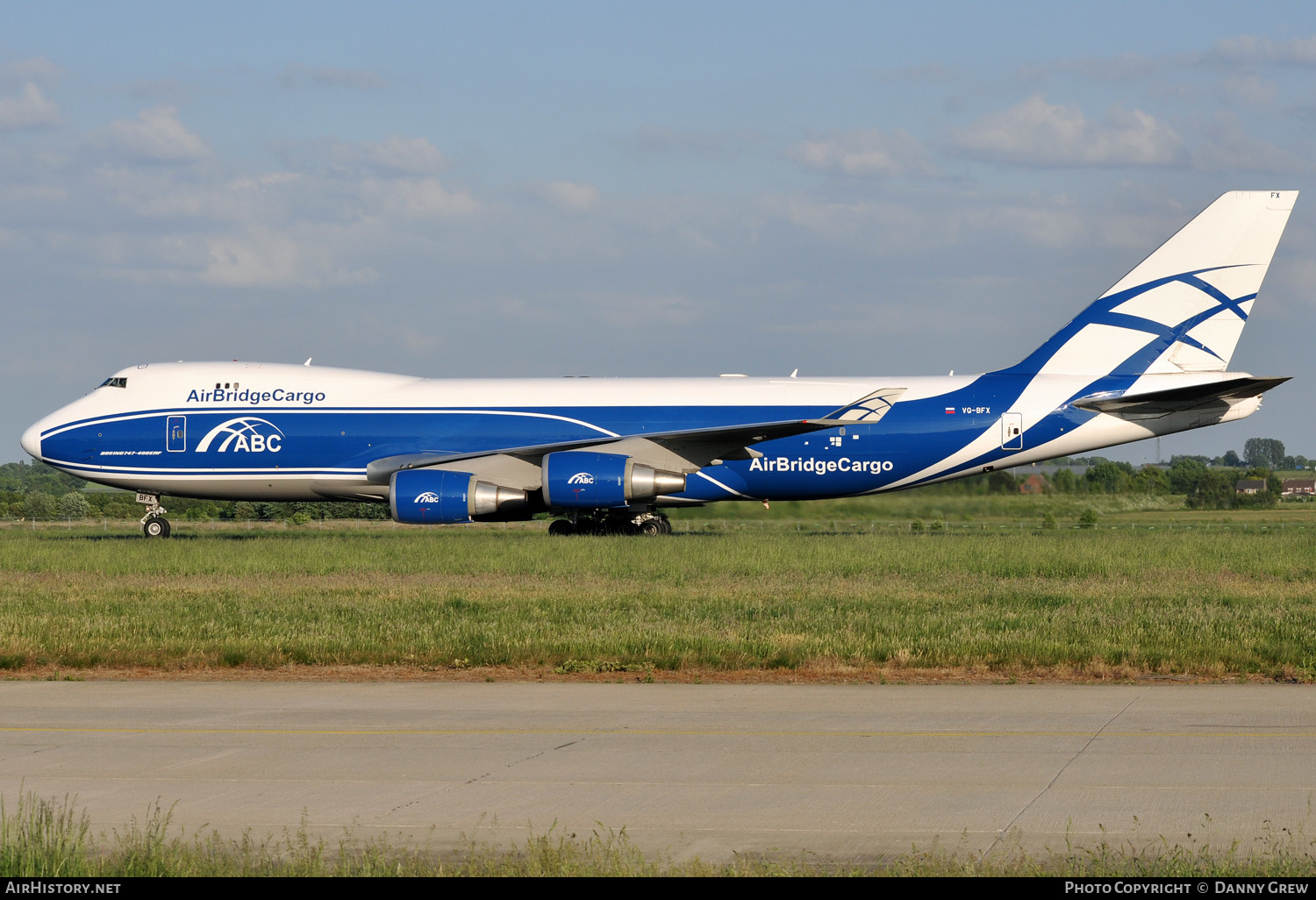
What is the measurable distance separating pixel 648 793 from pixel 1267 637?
8.95 m

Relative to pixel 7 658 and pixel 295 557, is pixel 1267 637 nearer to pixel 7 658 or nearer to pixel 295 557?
pixel 7 658

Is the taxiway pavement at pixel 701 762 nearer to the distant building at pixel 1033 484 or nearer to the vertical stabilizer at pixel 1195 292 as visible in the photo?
the vertical stabilizer at pixel 1195 292

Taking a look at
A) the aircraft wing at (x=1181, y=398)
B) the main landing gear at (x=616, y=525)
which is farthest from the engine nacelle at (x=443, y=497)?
the aircraft wing at (x=1181, y=398)

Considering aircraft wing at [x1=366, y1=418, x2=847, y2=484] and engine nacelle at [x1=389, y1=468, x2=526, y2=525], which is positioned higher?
aircraft wing at [x1=366, y1=418, x2=847, y2=484]

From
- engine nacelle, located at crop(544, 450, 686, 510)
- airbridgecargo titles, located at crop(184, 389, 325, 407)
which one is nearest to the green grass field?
engine nacelle, located at crop(544, 450, 686, 510)

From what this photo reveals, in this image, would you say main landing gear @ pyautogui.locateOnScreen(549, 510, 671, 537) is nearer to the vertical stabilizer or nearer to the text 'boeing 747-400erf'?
the text 'boeing 747-400erf'

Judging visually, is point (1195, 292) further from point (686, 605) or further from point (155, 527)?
point (155, 527)

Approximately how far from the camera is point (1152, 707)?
402 inches

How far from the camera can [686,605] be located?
17.1 m

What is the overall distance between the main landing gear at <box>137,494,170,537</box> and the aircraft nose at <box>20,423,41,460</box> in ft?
9.17

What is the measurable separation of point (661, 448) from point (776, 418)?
9.78 ft

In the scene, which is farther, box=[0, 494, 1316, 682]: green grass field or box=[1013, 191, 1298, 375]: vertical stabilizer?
box=[1013, 191, 1298, 375]: vertical stabilizer

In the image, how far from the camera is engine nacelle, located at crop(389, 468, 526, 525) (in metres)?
28.8

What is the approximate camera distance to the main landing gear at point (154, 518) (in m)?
33.7
